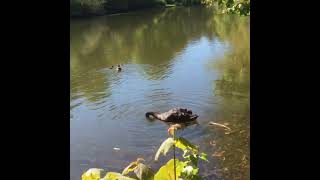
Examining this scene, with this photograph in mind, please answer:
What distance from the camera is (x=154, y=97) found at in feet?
55.4

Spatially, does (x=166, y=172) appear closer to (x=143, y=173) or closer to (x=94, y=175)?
(x=143, y=173)

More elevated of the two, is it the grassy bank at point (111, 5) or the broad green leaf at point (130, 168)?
the grassy bank at point (111, 5)

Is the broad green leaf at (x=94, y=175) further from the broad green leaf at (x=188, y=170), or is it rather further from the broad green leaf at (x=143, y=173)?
the broad green leaf at (x=188, y=170)

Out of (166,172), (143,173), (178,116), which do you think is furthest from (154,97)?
(143,173)

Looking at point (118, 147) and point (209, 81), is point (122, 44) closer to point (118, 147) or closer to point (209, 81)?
point (209, 81)

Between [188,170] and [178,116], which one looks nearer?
[188,170]

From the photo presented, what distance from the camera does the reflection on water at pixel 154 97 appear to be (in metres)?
11.1

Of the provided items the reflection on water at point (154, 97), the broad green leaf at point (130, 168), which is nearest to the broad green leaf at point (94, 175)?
the broad green leaf at point (130, 168)

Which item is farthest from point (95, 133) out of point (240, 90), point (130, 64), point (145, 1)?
point (145, 1)

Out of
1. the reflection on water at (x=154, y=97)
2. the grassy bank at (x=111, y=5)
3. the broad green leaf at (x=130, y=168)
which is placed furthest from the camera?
the grassy bank at (x=111, y=5)

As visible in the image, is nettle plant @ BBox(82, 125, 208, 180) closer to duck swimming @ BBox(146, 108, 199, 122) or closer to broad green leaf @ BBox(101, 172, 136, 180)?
broad green leaf @ BBox(101, 172, 136, 180)

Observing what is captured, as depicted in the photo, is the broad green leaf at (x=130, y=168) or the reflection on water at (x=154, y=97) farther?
the reflection on water at (x=154, y=97)

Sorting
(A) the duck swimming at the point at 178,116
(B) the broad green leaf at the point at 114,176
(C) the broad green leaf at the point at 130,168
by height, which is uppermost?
(B) the broad green leaf at the point at 114,176

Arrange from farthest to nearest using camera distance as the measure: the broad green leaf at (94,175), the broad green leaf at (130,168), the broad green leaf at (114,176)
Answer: the broad green leaf at (130,168) < the broad green leaf at (94,175) < the broad green leaf at (114,176)
